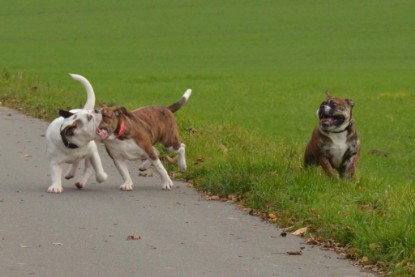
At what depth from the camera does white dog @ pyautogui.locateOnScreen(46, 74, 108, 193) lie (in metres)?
12.3

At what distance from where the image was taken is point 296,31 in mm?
54594

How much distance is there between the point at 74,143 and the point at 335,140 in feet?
8.78

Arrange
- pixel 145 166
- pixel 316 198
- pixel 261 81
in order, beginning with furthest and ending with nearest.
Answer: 1. pixel 261 81
2. pixel 145 166
3. pixel 316 198

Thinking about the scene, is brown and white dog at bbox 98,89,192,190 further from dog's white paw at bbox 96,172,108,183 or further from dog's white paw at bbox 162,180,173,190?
dog's white paw at bbox 96,172,108,183

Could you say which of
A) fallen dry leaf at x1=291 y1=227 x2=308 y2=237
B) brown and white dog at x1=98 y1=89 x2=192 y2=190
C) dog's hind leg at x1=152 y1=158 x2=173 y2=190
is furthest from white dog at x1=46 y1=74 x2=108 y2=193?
fallen dry leaf at x1=291 y1=227 x2=308 y2=237

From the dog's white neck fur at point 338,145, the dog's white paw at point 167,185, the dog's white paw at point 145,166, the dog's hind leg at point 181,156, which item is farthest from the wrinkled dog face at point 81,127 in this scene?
the dog's white neck fur at point 338,145

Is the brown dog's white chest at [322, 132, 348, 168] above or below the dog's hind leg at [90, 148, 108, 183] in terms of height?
above

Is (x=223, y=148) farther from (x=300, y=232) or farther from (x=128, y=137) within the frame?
(x=300, y=232)

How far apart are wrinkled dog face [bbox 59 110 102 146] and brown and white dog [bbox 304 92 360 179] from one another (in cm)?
A: 225

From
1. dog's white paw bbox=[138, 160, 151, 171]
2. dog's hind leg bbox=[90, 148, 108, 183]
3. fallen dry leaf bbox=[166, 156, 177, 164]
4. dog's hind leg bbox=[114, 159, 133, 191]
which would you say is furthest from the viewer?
fallen dry leaf bbox=[166, 156, 177, 164]

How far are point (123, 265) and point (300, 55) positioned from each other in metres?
36.5

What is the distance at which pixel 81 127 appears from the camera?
40.3 feet

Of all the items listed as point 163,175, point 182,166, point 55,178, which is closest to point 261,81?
point 182,166

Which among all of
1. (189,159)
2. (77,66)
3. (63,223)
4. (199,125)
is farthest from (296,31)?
(63,223)
